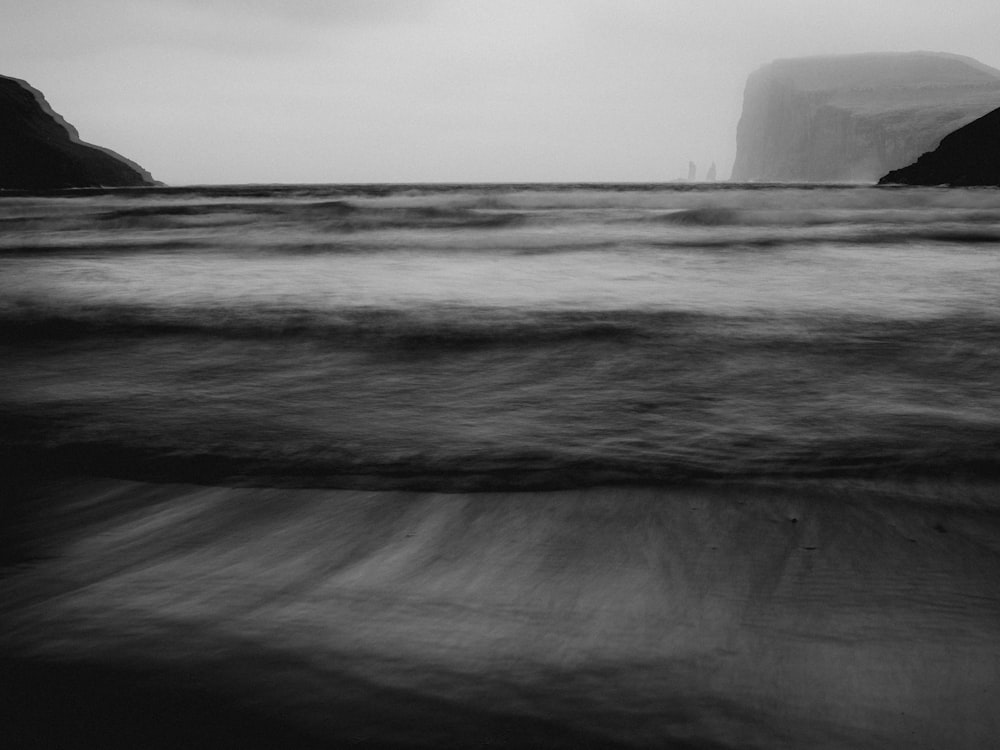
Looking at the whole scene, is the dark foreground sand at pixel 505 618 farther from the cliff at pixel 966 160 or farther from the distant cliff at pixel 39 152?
the distant cliff at pixel 39 152

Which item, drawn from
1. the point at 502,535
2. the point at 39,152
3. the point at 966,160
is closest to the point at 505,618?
the point at 502,535

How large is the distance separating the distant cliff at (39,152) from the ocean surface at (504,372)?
191ft

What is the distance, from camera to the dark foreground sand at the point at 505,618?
0.71 meters

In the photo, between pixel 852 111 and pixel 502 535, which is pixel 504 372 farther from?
pixel 852 111

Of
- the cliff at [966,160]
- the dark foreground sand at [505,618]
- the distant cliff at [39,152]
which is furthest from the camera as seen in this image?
the distant cliff at [39,152]

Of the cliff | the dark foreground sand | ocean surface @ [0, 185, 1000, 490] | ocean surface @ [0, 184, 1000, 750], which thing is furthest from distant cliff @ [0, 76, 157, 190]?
the dark foreground sand

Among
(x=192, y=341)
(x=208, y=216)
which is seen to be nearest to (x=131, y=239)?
(x=208, y=216)

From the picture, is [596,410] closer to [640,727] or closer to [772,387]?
[772,387]

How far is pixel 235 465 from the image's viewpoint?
57.8 inches

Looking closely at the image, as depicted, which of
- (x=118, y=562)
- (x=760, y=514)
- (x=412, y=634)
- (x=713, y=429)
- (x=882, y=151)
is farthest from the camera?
(x=882, y=151)

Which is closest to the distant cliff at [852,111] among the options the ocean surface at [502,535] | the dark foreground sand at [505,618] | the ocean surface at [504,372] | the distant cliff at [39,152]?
the distant cliff at [39,152]

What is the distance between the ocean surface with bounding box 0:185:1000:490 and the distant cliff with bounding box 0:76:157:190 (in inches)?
2289

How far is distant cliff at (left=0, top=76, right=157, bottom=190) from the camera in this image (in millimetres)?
55688

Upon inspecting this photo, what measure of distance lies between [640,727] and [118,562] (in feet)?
2.59
